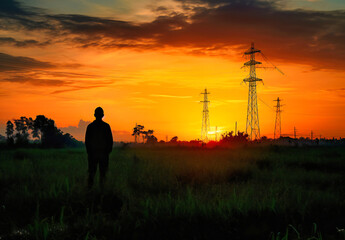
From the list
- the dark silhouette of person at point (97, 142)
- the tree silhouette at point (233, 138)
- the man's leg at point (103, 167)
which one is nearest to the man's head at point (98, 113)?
the dark silhouette of person at point (97, 142)

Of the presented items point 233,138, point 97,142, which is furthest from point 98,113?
point 233,138

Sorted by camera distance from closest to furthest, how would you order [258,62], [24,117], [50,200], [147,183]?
1. [50,200]
2. [147,183]
3. [258,62]
4. [24,117]

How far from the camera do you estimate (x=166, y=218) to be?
6.03 m

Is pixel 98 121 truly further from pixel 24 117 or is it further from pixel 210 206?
pixel 24 117

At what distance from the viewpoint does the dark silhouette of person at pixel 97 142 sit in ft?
29.7

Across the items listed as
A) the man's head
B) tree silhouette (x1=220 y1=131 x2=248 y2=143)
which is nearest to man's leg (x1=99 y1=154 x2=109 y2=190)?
the man's head

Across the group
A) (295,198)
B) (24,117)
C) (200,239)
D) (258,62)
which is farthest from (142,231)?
(24,117)

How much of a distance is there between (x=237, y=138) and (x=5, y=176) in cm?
4494

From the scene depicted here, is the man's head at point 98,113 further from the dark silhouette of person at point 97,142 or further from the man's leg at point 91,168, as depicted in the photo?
the man's leg at point 91,168

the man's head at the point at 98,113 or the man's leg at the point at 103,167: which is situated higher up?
the man's head at the point at 98,113

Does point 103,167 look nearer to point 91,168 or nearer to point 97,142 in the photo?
point 91,168

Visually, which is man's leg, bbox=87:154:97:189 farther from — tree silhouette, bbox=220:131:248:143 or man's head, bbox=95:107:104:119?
tree silhouette, bbox=220:131:248:143

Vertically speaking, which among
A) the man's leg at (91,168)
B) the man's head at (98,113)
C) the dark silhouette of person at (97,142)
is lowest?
the man's leg at (91,168)

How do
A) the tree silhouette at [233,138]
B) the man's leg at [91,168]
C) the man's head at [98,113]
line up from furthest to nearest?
the tree silhouette at [233,138]
the man's head at [98,113]
the man's leg at [91,168]
